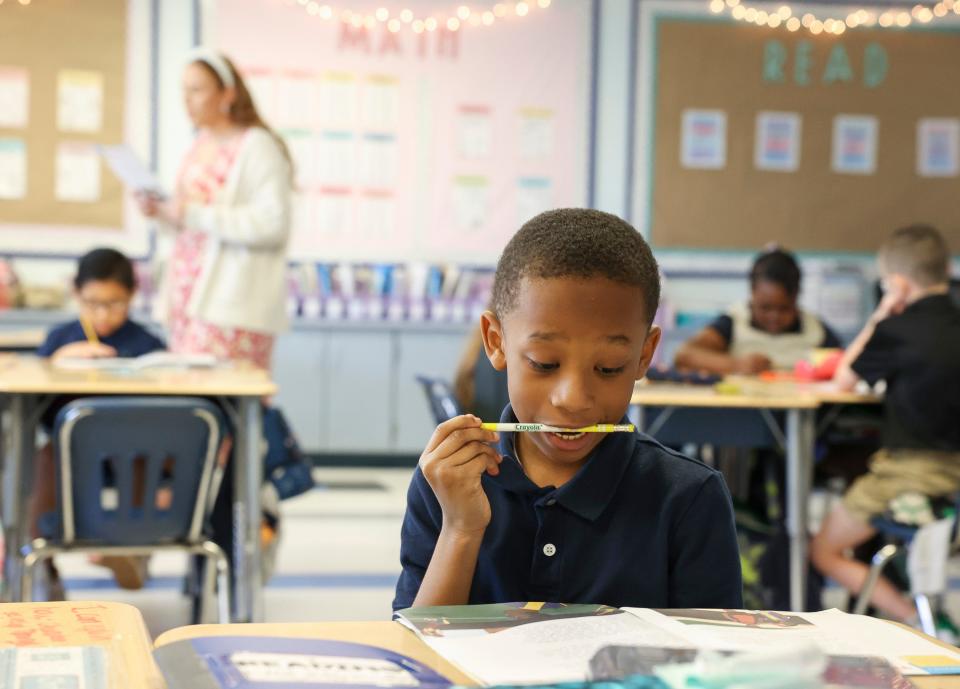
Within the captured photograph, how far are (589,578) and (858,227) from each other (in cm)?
602

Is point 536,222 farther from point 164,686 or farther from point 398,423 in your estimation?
point 398,423

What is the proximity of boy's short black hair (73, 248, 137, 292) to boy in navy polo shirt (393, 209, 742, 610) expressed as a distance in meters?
2.65

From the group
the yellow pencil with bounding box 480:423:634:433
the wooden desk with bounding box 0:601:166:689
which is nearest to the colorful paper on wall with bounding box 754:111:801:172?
the yellow pencil with bounding box 480:423:634:433

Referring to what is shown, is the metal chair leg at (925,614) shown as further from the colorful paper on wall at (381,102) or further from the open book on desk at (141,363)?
the colorful paper on wall at (381,102)

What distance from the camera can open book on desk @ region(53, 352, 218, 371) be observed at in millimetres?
3335

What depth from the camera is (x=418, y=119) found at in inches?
263

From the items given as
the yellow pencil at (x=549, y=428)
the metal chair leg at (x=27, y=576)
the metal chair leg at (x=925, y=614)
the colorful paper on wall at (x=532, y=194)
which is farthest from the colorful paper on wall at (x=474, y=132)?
→ the yellow pencil at (x=549, y=428)

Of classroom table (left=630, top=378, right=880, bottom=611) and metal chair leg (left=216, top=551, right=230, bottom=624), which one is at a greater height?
classroom table (left=630, top=378, right=880, bottom=611)

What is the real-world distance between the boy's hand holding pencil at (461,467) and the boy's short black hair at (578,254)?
0.48ft

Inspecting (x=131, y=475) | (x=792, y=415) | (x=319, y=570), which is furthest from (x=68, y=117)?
(x=792, y=415)

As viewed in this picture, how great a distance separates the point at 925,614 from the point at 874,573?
173 millimetres

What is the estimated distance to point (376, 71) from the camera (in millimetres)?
6621

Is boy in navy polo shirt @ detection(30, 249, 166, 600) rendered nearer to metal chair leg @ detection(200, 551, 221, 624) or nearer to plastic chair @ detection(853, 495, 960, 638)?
metal chair leg @ detection(200, 551, 221, 624)

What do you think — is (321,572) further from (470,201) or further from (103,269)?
(470,201)
